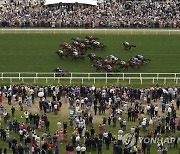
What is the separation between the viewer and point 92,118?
35.3 m

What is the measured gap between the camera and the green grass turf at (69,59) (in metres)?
48.0

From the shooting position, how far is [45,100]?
37.9 metres

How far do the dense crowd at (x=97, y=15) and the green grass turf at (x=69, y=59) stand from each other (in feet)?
9.86

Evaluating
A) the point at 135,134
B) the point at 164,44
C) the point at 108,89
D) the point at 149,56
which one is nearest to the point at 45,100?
the point at 108,89

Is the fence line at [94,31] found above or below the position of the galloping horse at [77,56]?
above

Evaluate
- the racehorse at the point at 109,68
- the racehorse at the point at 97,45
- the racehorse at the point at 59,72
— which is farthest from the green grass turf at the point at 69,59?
the racehorse at the point at 59,72

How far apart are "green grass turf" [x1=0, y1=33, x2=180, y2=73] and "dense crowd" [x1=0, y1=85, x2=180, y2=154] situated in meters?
7.29

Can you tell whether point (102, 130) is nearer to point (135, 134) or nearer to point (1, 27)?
point (135, 134)

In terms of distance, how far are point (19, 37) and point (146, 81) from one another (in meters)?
16.6

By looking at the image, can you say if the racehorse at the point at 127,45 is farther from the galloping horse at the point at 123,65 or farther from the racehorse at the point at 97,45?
the galloping horse at the point at 123,65

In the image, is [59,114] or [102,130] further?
[59,114]

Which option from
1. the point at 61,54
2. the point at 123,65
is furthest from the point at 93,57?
the point at 123,65

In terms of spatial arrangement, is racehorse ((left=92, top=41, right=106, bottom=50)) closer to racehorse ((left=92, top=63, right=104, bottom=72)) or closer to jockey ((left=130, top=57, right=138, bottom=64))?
jockey ((left=130, top=57, right=138, bottom=64))

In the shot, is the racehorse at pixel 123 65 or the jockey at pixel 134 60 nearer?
the racehorse at pixel 123 65
